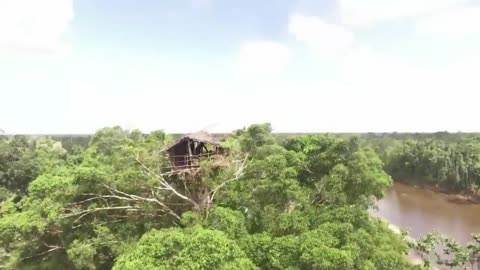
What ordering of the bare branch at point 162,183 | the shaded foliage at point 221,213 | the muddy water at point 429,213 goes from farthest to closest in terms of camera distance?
the muddy water at point 429,213 → the bare branch at point 162,183 → the shaded foliage at point 221,213

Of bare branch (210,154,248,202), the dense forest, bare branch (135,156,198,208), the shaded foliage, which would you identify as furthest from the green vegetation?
bare branch (135,156,198,208)

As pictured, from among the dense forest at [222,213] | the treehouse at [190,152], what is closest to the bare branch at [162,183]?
the dense forest at [222,213]

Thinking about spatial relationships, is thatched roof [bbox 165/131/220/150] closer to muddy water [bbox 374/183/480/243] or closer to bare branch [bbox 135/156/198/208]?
bare branch [bbox 135/156/198/208]

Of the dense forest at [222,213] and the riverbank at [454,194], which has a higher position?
the dense forest at [222,213]

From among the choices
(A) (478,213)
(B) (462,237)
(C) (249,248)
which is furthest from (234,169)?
(A) (478,213)

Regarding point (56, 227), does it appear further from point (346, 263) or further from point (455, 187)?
point (455, 187)

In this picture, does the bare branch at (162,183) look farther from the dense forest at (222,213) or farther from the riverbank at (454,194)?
the riverbank at (454,194)
